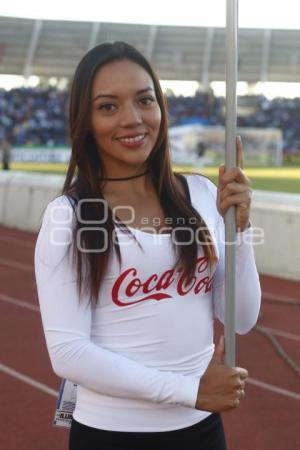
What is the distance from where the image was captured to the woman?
4.54 feet

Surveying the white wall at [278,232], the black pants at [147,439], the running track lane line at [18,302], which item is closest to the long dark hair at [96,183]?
the black pants at [147,439]

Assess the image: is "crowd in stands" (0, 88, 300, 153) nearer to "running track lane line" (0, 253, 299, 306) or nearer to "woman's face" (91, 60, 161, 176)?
"running track lane line" (0, 253, 299, 306)

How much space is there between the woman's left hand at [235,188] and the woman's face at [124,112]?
0.71 ft

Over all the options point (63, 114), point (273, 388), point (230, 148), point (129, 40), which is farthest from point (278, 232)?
point (129, 40)

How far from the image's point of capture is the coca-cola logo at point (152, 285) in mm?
1421

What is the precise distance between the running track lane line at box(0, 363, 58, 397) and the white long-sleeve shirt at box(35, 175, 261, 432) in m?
2.62

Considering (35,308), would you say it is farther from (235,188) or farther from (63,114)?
(63,114)

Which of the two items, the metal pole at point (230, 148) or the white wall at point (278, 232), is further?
the white wall at point (278, 232)

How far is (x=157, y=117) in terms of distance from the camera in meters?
1.54

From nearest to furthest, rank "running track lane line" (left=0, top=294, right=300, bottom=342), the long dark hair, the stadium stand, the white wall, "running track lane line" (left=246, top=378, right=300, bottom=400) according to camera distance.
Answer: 1. the long dark hair
2. "running track lane line" (left=246, top=378, right=300, bottom=400)
3. "running track lane line" (left=0, top=294, right=300, bottom=342)
4. the white wall
5. the stadium stand

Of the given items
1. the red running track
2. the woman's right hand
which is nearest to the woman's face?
the woman's right hand

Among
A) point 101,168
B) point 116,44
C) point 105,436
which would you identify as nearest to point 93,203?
point 101,168

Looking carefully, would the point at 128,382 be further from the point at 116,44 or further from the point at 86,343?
the point at 116,44

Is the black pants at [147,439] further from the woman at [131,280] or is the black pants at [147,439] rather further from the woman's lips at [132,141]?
the woman's lips at [132,141]
